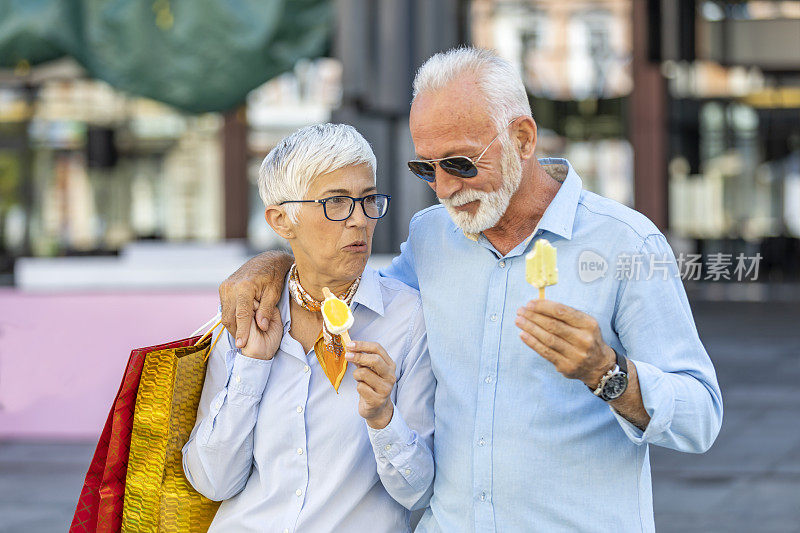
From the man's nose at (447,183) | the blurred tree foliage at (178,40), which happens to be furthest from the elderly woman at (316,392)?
the blurred tree foliage at (178,40)

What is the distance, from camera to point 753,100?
22938mm

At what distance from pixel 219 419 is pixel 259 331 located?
23 centimetres

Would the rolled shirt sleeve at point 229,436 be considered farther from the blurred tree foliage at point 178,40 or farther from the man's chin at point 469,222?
the blurred tree foliage at point 178,40

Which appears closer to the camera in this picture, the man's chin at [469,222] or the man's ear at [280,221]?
the man's chin at [469,222]

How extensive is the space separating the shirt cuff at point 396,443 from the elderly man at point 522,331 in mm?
100

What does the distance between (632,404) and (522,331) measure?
0.27 metres

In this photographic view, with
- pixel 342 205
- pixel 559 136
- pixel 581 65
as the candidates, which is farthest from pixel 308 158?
pixel 581 65

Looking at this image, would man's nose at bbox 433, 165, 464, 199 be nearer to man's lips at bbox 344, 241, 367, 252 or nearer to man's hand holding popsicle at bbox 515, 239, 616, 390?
man's lips at bbox 344, 241, 367, 252

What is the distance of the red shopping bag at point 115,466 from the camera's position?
245cm

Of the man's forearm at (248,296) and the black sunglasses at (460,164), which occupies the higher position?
the black sunglasses at (460,164)

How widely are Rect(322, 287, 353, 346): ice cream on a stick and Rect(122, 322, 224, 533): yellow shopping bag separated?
0.43 metres

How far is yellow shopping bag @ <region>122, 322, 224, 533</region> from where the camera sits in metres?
2.46

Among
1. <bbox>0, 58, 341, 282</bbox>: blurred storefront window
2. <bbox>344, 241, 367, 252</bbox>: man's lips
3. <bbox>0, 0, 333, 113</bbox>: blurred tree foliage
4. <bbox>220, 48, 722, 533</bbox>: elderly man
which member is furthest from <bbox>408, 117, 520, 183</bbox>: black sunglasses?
<bbox>0, 58, 341, 282</bbox>: blurred storefront window

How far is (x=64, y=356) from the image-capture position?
7234 millimetres
